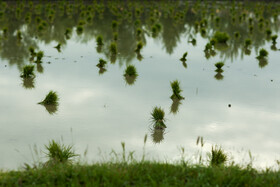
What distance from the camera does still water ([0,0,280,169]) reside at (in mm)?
6535

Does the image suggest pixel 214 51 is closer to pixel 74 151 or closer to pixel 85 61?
pixel 85 61

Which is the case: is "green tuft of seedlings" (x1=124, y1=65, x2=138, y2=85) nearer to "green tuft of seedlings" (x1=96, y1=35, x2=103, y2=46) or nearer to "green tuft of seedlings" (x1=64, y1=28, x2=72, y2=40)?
"green tuft of seedlings" (x1=96, y1=35, x2=103, y2=46)

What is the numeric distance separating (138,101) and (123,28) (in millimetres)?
11225

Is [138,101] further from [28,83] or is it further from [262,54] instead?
[262,54]

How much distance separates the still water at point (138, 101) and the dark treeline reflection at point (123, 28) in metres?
0.18

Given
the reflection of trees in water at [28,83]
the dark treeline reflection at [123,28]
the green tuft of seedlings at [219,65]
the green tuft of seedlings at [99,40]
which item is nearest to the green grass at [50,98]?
the reflection of trees in water at [28,83]

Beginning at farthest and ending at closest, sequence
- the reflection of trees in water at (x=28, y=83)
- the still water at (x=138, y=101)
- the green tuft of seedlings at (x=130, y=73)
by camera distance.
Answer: the green tuft of seedlings at (x=130, y=73) → the reflection of trees in water at (x=28, y=83) → the still water at (x=138, y=101)

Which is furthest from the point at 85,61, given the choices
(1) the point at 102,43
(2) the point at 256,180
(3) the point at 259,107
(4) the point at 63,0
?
(4) the point at 63,0

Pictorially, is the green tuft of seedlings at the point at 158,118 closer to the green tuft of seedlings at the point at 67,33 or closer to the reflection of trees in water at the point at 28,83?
the reflection of trees in water at the point at 28,83

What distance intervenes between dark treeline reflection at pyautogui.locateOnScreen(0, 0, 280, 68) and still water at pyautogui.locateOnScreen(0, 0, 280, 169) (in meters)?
0.18

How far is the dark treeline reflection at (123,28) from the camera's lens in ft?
47.5

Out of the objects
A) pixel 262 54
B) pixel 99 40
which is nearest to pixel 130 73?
pixel 99 40

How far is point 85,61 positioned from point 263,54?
20.3 feet

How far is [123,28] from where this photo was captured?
763 inches
